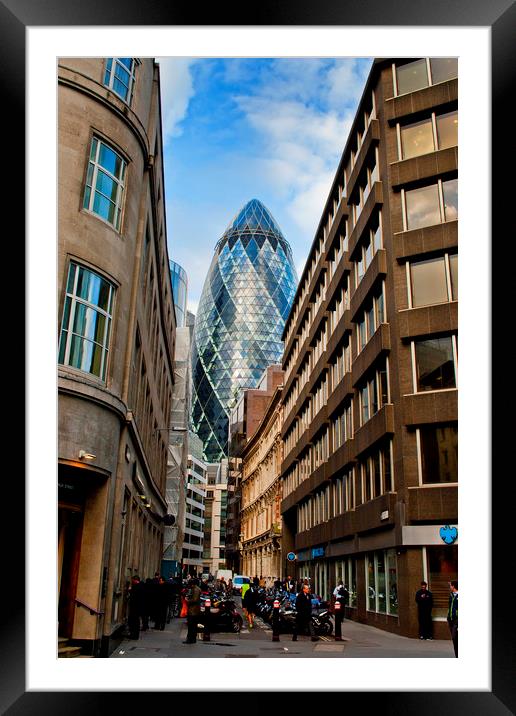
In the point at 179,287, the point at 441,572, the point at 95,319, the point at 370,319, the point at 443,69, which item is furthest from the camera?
the point at 179,287

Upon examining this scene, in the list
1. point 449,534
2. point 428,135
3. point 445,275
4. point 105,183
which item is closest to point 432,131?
point 428,135

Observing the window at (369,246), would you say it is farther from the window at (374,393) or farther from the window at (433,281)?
the window at (374,393)

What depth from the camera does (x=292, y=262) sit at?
196m

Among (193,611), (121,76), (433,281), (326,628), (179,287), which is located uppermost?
(179,287)

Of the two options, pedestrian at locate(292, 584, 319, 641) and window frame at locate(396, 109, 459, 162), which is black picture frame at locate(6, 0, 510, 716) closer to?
pedestrian at locate(292, 584, 319, 641)

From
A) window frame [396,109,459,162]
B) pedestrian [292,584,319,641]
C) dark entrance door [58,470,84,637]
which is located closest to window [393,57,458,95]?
window frame [396,109,459,162]

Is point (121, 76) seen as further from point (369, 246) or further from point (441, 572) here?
point (441, 572)

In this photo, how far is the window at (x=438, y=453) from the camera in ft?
79.4

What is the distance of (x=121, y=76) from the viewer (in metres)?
19.2

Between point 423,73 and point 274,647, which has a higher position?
point 423,73

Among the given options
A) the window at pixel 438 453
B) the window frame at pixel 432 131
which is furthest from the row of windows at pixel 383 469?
the window frame at pixel 432 131

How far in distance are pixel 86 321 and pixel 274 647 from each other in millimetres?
10427
